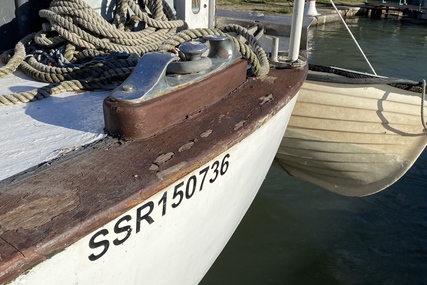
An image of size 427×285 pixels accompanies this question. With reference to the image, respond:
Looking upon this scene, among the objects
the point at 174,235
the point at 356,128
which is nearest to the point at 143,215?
the point at 174,235

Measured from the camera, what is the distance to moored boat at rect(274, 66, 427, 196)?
3.37m

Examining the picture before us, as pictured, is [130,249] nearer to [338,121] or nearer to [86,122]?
[86,122]

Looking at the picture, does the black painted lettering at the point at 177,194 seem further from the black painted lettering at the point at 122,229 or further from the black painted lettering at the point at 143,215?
the black painted lettering at the point at 122,229

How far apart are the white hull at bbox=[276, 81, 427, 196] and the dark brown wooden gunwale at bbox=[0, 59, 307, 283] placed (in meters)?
1.55

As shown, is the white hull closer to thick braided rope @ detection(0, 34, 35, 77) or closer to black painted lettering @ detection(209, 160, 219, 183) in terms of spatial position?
black painted lettering @ detection(209, 160, 219, 183)

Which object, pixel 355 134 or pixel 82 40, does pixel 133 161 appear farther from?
pixel 355 134

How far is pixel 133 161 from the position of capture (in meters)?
1.52

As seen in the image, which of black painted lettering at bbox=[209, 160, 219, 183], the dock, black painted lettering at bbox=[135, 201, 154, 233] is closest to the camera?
black painted lettering at bbox=[135, 201, 154, 233]

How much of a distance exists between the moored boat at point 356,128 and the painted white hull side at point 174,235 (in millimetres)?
868

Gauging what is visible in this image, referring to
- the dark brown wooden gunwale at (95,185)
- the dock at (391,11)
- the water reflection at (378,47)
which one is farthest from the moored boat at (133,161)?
the dock at (391,11)

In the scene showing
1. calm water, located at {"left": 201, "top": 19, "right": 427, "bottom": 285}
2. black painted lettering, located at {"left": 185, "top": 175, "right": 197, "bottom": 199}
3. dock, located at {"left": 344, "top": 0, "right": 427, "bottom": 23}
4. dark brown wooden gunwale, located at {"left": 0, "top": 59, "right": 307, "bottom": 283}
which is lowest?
calm water, located at {"left": 201, "top": 19, "right": 427, "bottom": 285}

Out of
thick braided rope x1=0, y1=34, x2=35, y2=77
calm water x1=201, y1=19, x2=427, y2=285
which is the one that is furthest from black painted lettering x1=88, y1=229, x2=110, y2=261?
calm water x1=201, y1=19, x2=427, y2=285

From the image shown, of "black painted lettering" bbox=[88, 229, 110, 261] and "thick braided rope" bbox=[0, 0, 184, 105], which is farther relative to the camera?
"thick braided rope" bbox=[0, 0, 184, 105]

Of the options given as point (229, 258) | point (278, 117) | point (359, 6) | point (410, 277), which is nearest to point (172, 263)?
point (278, 117)
